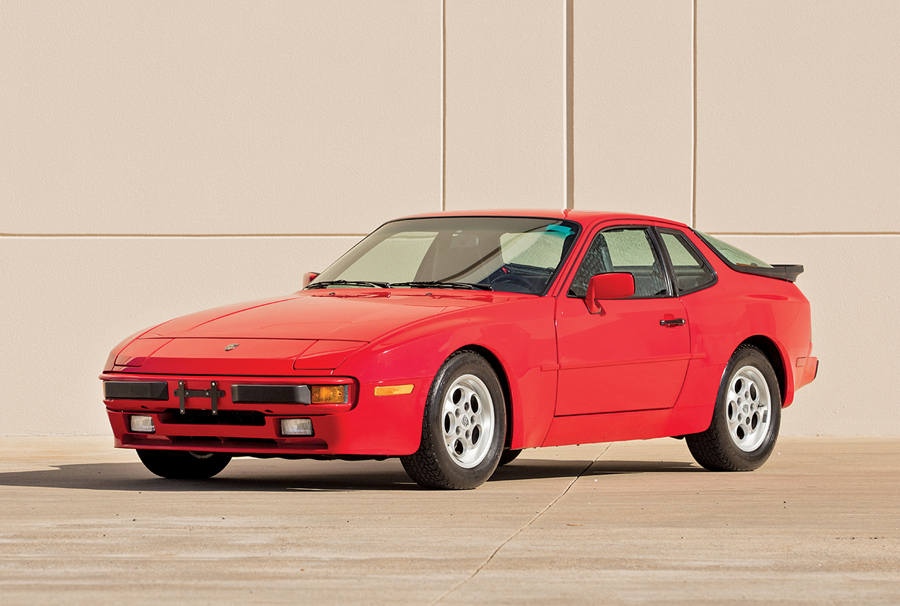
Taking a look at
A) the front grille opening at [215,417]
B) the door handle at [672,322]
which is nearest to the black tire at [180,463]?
the front grille opening at [215,417]

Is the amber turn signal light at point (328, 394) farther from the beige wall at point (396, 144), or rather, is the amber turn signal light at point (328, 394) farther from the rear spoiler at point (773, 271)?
the beige wall at point (396, 144)

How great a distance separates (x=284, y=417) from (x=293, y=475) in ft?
5.77

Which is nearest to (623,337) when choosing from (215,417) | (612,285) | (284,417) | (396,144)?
(612,285)

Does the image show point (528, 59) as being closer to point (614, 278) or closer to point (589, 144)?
Result: point (589, 144)

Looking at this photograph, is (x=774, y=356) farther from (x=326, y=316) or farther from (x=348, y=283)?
(x=326, y=316)

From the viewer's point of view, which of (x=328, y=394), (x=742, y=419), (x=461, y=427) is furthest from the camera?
(x=742, y=419)

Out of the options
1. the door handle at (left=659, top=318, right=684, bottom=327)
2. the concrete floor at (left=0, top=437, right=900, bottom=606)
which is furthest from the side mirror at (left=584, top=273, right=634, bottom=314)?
the concrete floor at (left=0, top=437, right=900, bottom=606)

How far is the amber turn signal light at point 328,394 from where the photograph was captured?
276 inches

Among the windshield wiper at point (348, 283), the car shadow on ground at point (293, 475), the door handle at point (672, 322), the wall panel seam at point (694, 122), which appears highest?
the wall panel seam at point (694, 122)

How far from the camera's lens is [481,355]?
759 cm

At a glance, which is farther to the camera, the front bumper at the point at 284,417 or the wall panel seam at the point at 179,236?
the wall panel seam at the point at 179,236

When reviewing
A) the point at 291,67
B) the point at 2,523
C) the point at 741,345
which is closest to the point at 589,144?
the point at 291,67

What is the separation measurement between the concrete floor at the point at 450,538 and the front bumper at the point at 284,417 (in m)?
0.27

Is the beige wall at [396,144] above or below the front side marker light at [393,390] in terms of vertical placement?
above
